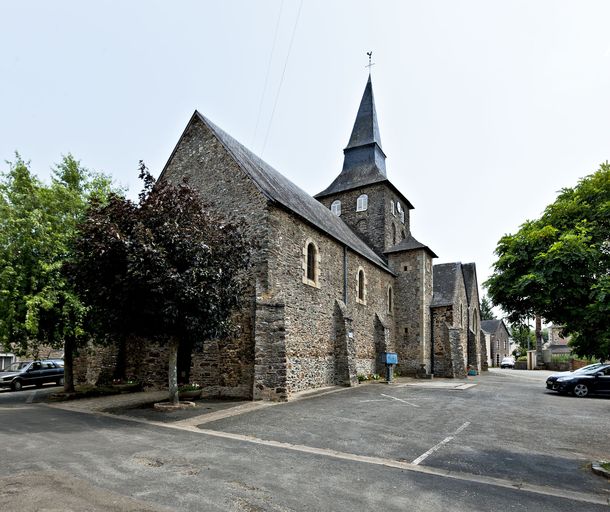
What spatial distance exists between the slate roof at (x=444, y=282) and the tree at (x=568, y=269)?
19.1 m

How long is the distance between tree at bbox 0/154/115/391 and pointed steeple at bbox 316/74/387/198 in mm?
19336

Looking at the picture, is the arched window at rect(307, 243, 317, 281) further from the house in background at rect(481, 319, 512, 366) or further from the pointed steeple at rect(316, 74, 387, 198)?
the house in background at rect(481, 319, 512, 366)

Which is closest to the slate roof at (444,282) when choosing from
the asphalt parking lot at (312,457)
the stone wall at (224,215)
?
the asphalt parking lot at (312,457)

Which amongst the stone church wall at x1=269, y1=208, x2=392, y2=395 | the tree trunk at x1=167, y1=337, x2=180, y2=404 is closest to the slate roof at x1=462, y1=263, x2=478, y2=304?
the stone church wall at x1=269, y1=208, x2=392, y2=395

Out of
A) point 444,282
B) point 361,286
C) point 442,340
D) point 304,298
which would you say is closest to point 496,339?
point 444,282

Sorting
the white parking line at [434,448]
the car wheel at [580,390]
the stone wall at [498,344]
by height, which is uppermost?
the white parking line at [434,448]

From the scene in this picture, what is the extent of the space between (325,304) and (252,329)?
15.5ft

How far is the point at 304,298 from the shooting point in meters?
16.3

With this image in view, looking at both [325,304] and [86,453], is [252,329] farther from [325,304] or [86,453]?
[86,453]

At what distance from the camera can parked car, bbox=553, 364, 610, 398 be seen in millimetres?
16672

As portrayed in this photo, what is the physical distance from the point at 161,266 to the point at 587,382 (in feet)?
56.9

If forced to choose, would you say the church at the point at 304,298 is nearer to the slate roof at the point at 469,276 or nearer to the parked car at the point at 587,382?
the slate roof at the point at 469,276

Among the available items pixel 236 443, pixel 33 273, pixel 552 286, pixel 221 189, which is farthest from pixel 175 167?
pixel 552 286

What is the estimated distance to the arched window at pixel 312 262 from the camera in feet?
55.5
